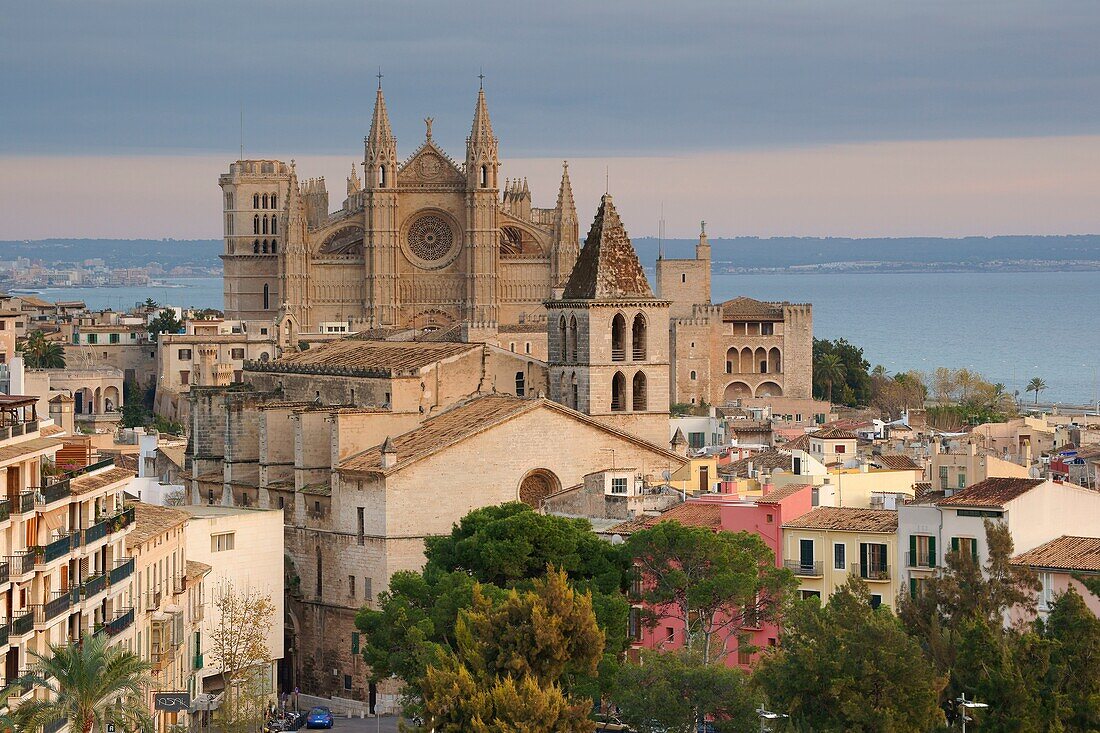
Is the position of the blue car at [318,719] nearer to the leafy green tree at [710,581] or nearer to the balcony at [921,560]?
the leafy green tree at [710,581]

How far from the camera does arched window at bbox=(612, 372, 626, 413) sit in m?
68.3

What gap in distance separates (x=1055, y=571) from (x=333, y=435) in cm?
2225

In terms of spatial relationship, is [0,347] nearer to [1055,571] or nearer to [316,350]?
[316,350]

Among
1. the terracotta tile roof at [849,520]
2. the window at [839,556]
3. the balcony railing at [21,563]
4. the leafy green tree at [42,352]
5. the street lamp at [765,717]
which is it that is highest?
the leafy green tree at [42,352]

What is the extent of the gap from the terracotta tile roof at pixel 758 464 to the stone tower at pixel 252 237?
68.8m

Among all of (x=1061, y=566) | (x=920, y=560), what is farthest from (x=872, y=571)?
(x=1061, y=566)

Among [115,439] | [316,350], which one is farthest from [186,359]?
[316,350]

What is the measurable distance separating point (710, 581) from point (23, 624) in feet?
53.1

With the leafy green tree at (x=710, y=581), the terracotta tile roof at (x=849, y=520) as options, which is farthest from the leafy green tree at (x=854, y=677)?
the terracotta tile roof at (x=849, y=520)

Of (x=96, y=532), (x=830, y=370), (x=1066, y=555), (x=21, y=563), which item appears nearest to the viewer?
(x=21, y=563)

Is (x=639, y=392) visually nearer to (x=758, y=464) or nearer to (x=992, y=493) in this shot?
(x=758, y=464)

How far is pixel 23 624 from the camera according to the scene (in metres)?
36.7

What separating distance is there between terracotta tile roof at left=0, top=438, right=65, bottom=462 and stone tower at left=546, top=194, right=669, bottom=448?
28948 mm

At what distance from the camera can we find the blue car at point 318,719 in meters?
56.4
